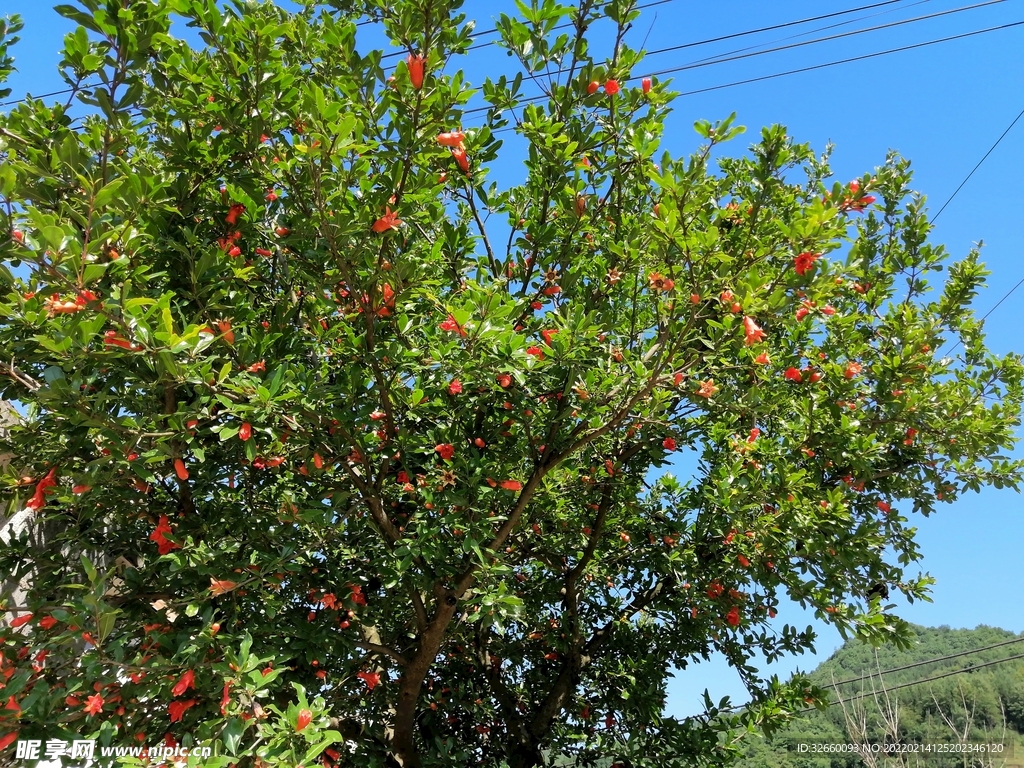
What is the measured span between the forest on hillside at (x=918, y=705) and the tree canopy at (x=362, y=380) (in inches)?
165

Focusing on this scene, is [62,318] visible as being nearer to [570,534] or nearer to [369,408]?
[369,408]

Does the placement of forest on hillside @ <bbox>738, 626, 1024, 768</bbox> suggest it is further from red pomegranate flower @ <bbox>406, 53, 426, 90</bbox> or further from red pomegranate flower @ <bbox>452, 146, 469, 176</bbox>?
red pomegranate flower @ <bbox>406, 53, 426, 90</bbox>

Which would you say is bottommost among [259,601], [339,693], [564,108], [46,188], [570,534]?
[339,693]

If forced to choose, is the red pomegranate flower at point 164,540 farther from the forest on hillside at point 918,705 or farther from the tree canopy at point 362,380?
the forest on hillside at point 918,705

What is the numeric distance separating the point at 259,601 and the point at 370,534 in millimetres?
Result: 698

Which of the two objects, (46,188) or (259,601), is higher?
(46,188)

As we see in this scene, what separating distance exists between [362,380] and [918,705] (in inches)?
655

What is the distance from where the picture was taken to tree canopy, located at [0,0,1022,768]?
8.36ft

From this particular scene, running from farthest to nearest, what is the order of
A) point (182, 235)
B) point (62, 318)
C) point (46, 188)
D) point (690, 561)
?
point (690, 561) → point (182, 235) → point (46, 188) → point (62, 318)

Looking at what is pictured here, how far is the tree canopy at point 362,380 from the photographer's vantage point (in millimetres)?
2549

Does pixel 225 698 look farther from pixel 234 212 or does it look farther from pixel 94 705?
pixel 234 212

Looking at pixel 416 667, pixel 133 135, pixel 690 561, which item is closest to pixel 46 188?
pixel 133 135

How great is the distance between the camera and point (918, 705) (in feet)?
47.7

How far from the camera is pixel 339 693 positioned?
3.89 m
